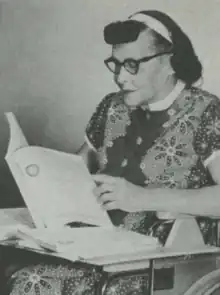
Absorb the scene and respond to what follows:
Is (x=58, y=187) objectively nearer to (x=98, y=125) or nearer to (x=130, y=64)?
(x=98, y=125)

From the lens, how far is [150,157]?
154 centimetres

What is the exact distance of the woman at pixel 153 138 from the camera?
147 centimetres

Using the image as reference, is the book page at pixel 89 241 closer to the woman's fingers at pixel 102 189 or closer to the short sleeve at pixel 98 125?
the woman's fingers at pixel 102 189

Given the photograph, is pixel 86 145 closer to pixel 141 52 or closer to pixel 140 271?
pixel 141 52

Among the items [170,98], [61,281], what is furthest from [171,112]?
[61,281]

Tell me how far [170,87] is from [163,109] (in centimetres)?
6

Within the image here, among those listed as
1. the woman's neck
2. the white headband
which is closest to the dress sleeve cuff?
the woman's neck

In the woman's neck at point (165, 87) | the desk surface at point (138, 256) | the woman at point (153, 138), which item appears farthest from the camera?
the woman's neck at point (165, 87)

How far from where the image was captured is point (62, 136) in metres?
1.66

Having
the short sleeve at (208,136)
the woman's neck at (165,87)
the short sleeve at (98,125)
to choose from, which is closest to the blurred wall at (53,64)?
the short sleeve at (98,125)

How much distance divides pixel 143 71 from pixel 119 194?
0.34m

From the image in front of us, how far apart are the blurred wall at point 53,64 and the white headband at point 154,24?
8cm

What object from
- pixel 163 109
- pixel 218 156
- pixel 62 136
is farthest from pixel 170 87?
pixel 62 136

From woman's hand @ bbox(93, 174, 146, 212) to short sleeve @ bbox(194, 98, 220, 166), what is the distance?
0.18 metres
